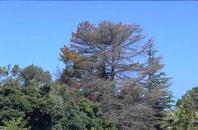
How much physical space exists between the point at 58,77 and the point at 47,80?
3.63 meters

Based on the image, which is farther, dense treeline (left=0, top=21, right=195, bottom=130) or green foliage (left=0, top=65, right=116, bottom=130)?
dense treeline (left=0, top=21, right=195, bottom=130)

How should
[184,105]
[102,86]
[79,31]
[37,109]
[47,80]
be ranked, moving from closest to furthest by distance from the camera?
[184,105] → [37,109] → [102,86] → [79,31] → [47,80]

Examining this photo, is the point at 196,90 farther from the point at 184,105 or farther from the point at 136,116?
the point at 184,105

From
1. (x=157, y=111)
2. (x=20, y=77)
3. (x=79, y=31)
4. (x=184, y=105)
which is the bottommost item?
(x=184, y=105)

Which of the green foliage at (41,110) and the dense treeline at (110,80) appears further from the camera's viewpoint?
the dense treeline at (110,80)

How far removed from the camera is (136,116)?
5562 cm

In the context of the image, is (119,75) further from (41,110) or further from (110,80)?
(41,110)

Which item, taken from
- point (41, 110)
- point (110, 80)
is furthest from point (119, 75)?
point (41, 110)

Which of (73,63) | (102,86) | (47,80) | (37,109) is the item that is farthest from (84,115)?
(47,80)

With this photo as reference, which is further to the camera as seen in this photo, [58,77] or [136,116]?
[58,77]

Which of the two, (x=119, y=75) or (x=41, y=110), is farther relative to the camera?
(x=119, y=75)

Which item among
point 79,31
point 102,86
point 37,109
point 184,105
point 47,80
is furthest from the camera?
point 47,80

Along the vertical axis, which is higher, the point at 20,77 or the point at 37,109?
the point at 20,77

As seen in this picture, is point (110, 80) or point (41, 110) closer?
point (41, 110)
